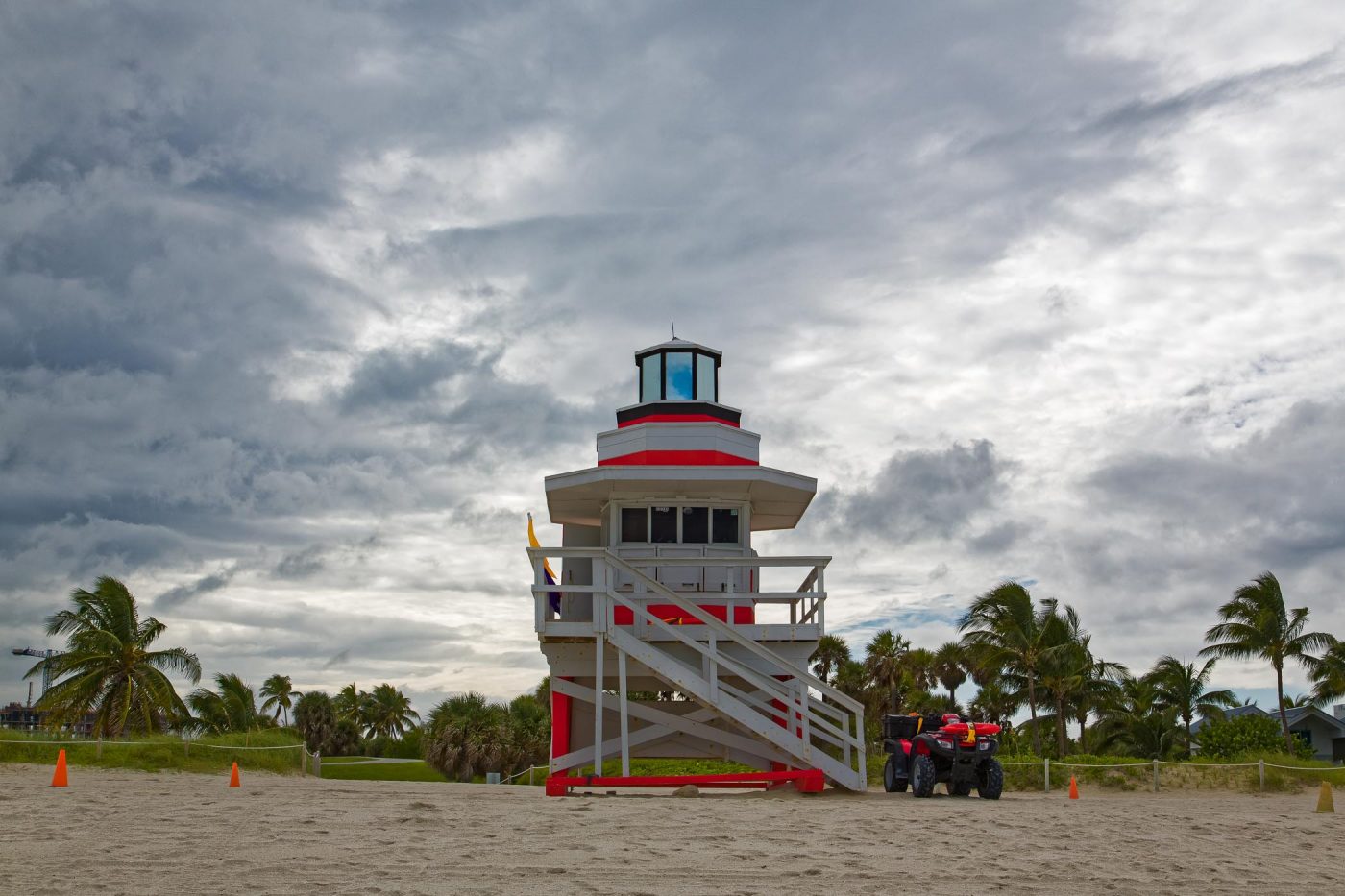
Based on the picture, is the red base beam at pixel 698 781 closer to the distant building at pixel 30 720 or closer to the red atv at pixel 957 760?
the red atv at pixel 957 760

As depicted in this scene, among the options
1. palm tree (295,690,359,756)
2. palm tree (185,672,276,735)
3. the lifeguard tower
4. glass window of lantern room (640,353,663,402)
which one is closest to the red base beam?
the lifeguard tower

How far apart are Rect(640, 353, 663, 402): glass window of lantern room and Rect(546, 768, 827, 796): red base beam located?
8.74 meters

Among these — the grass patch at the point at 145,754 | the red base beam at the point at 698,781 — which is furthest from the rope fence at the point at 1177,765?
the grass patch at the point at 145,754

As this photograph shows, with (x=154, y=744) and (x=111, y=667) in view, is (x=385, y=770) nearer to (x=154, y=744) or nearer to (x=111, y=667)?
(x=111, y=667)

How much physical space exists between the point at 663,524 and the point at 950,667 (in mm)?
43786

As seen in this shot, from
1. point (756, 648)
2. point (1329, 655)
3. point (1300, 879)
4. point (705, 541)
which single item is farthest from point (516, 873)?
point (1329, 655)

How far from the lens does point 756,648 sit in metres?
18.1

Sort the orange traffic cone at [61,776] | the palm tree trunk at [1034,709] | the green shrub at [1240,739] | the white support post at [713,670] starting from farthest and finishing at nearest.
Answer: the palm tree trunk at [1034,709] → the green shrub at [1240,739] → the white support post at [713,670] → the orange traffic cone at [61,776]

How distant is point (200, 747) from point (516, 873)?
1387 cm

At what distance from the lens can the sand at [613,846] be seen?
8.84 meters

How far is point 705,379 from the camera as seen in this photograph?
24.0 m

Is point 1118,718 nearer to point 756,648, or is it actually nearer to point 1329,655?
point 1329,655

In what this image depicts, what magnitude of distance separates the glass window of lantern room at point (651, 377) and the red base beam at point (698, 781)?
28.7 feet

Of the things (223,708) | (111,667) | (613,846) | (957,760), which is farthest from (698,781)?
(223,708)
